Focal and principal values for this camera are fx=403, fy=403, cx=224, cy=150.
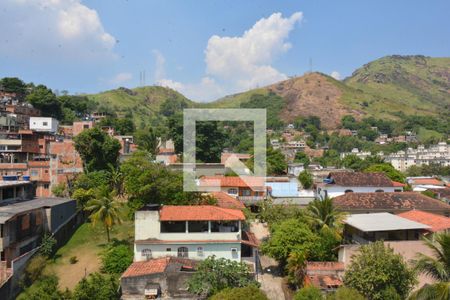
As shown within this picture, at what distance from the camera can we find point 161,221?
70.3 feet

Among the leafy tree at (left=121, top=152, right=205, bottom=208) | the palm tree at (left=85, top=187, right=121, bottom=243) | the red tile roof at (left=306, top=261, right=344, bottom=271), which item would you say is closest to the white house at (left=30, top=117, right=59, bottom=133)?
the leafy tree at (left=121, top=152, right=205, bottom=208)

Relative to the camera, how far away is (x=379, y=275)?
54.6 feet

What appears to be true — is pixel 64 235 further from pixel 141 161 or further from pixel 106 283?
pixel 106 283

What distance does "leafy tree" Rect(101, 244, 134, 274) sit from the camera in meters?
21.0

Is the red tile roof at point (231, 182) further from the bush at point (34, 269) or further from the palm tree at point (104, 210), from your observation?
the bush at point (34, 269)

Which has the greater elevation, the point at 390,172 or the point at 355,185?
the point at 390,172

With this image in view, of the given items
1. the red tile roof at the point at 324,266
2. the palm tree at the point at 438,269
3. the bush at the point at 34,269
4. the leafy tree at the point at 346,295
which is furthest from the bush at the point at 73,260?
the palm tree at the point at 438,269

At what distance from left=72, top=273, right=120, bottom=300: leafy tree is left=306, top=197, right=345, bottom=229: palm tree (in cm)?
1168

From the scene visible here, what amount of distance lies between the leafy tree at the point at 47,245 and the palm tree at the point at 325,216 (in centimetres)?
1470

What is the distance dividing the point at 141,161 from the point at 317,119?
136m

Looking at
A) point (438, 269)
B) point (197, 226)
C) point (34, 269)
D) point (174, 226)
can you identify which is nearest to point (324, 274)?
point (197, 226)

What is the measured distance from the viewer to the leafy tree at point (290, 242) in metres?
20.4

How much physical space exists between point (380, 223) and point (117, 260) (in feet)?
47.0

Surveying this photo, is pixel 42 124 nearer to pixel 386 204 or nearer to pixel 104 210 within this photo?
pixel 104 210
